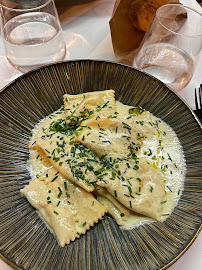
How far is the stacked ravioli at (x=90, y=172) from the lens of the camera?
192 centimetres

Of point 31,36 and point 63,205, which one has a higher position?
point 31,36

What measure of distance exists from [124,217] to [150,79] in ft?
4.09

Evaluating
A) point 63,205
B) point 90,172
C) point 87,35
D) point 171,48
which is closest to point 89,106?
point 90,172

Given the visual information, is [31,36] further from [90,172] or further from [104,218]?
[104,218]

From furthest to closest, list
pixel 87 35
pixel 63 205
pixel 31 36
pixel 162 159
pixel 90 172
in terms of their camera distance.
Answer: pixel 87 35 < pixel 31 36 < pixel 162 159 < pixel 90 172 < pixel 63 205

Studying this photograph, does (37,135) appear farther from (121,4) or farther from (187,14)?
(187,14)

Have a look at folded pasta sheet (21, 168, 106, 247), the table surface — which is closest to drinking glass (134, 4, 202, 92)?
the table surface

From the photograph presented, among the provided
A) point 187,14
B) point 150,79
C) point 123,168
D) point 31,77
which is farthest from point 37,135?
point 187,14

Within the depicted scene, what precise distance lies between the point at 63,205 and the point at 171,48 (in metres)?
1.76

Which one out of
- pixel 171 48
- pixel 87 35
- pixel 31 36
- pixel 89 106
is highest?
pixel 31 36

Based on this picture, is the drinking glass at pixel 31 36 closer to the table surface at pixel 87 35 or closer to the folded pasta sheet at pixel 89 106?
the table surface at pixel 87 35

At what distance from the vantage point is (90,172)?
80.0 inches

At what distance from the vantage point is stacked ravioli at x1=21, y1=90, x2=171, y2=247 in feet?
6.30

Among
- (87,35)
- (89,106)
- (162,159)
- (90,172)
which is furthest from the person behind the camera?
(87,35)
